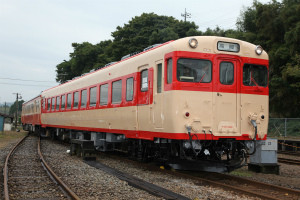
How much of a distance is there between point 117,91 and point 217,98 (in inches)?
158

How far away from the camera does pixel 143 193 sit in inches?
277

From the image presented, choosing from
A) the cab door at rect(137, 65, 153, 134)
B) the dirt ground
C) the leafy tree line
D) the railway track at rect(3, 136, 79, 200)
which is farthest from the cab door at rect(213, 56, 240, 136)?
the leafy tree line

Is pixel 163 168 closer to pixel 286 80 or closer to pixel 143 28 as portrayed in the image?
pixel 286 80

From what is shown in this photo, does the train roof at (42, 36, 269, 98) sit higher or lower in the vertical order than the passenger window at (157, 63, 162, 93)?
higher

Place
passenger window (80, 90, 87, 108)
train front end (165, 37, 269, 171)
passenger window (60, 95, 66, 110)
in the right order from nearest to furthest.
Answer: train front end (165, 37, 269, 171), passenger window (80, 90, 87, 108), passenger window (60, 95, 66, 110)

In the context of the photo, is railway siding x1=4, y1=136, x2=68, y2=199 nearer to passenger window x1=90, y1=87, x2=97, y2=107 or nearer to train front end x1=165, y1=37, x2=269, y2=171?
train front end x1=165, y1=37, x2=269, y2=171

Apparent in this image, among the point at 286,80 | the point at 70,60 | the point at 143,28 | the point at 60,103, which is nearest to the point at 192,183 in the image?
the point at 60,103

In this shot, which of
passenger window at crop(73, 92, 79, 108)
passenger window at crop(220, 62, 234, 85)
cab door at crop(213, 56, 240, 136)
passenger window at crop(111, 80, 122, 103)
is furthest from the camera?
passenger window at crop(73, 92, 79, 108)

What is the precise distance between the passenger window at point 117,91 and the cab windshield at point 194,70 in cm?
335

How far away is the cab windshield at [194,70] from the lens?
8016 millimetres

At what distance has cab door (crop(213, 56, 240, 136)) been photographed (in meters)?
8.12

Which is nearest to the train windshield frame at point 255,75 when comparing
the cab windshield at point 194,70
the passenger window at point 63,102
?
the cab windshield at point 194,70

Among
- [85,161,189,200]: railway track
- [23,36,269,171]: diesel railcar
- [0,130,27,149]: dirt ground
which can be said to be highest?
[23,36,269,171]: diesel railcar

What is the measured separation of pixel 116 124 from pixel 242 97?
4.26 meters
